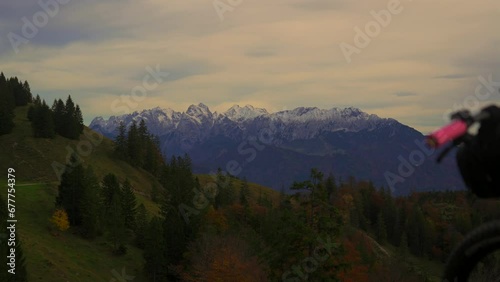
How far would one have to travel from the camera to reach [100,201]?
8944 centimetres

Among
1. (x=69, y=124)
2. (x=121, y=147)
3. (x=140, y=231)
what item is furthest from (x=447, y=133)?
(x=121, y=147)

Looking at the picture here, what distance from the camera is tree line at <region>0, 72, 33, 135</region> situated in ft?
417

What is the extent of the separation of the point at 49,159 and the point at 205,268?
8083cm

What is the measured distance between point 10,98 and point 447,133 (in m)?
159

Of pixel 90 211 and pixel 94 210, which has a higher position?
pixel 94 210

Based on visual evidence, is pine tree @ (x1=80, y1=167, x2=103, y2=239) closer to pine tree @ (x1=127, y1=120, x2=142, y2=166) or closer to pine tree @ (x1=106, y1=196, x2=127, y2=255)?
pine tree @ (x1=106, y1=196, x2=127, y2=255)

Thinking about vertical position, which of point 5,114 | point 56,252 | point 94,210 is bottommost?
point 56,252

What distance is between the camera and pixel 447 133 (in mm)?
3992

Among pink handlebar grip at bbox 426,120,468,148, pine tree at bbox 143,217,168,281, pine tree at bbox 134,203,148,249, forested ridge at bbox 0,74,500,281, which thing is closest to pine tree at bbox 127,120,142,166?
forested ridge at bbox 0,74,500,281

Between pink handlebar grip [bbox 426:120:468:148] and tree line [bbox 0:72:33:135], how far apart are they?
140 metres

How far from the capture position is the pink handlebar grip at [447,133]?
3.89 metres

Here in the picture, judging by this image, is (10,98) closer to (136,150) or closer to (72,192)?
(136,150)

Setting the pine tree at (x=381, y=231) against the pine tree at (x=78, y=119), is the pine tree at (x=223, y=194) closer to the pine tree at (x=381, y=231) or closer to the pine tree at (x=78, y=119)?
the pine tree at (x=78, y=119)

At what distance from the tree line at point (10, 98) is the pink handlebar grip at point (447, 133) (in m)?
140
